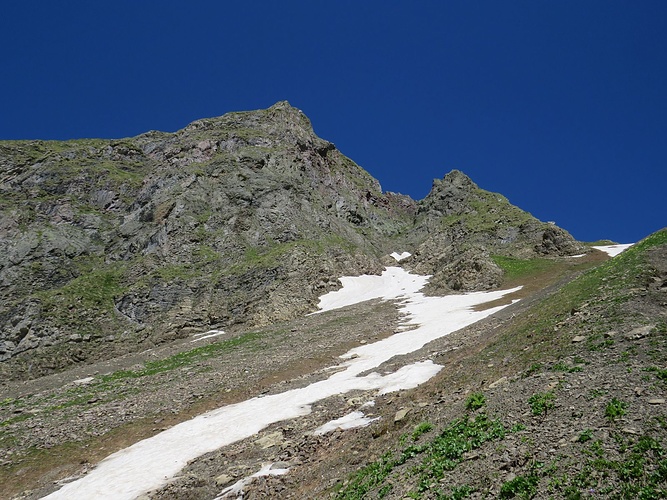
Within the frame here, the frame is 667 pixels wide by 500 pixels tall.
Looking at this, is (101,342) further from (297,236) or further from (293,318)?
(297,236)

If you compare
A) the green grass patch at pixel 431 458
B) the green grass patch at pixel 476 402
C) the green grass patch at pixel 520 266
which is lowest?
the green grass patch at pixel 431 458

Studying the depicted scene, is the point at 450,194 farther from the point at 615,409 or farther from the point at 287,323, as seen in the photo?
the point at 615,409

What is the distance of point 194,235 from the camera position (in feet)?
269

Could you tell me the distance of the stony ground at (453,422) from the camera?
8977 millimetres

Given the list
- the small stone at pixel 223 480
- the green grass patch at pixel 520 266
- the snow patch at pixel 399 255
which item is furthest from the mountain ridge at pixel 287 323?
the snow patch at pixel 399 255

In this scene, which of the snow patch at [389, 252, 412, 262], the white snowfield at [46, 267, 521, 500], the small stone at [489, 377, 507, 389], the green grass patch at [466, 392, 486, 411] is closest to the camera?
the green grass patch at [466, 392, 486, 411]

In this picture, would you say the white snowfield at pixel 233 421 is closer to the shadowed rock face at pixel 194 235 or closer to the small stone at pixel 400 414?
the small stone at pixel 400 414

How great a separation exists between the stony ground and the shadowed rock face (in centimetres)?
3066

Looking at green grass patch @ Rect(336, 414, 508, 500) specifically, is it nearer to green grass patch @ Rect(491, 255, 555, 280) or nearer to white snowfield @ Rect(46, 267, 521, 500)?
white snowfield @ Rect(46, 267, 521, 500)

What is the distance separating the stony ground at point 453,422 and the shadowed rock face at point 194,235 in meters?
30.7

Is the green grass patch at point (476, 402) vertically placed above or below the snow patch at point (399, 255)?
below

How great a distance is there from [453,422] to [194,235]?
3013 inches

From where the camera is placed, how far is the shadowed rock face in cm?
6203

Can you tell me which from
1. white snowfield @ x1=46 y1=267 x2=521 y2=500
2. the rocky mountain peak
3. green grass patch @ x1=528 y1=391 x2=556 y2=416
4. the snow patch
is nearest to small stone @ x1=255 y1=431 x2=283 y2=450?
white snowfield @ x1=46 y1=267 x2=521 y2=500
